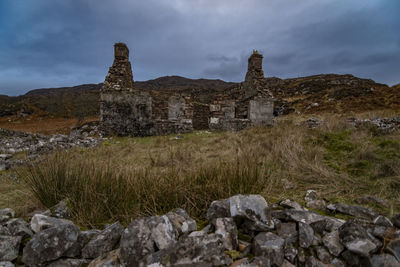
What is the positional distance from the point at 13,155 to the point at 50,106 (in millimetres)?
28626

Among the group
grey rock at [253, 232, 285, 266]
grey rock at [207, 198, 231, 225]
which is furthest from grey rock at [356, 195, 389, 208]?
grey rock at [207, 198, 231, 225]

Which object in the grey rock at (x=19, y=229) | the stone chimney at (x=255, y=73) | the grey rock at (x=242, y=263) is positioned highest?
the stone chimney at (x=255, y=73)

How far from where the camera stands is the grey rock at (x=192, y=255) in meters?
1.16

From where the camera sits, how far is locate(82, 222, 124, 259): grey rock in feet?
4.54

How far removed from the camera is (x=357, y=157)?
12.8ft

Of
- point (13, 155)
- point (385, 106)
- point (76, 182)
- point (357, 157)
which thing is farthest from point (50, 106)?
point (385, 106)

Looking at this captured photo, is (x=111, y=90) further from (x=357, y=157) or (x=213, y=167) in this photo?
(x=357, y=157)

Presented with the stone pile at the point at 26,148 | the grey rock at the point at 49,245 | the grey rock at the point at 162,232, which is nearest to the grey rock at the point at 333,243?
the grey rock at the point at 162,232

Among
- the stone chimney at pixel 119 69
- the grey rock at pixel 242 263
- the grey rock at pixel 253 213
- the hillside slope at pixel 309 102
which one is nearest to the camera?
the grey rock at pixel 242 263

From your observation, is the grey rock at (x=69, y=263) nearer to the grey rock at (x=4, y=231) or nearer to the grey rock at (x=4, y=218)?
the grey rock at (x=4, y=231)

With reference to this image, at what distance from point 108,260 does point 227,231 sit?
80 cm

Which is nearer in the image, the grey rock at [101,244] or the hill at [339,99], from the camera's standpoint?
the grey rock at [101,244]

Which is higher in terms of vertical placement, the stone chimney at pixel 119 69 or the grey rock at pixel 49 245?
the stone chimney at pixel 119 69

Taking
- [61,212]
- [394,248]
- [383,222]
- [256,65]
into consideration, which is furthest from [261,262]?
[256,65]
